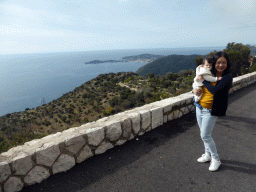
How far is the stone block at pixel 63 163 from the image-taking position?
2.42 metres

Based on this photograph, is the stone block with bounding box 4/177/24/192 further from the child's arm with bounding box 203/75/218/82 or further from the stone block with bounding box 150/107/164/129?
the child's arm with bounding box 203/75/218/82

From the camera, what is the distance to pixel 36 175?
89.0 inches

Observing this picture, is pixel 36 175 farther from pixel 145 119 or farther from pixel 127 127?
pixel 145 119

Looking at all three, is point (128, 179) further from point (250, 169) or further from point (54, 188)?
point (250, 169)

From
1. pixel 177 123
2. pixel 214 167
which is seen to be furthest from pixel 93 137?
pixel 177 123

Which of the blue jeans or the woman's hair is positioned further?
the blue jeans

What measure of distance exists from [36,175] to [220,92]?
9.37ft

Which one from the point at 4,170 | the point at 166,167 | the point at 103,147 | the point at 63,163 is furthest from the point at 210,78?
the point at 4,170

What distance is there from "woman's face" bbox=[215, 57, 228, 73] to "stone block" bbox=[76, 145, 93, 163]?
2.42 metres

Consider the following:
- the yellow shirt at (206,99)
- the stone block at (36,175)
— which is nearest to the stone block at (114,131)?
the stone block at (36,175)

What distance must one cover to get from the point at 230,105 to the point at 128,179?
14.9 feet

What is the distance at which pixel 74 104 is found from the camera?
25.6m

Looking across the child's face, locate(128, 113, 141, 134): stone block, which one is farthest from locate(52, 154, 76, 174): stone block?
the child's face

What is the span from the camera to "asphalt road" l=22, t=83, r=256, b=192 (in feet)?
7.09
